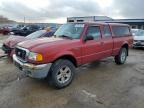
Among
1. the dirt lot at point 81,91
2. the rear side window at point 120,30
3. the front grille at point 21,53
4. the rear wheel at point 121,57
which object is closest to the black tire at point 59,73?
the dirt lot at point 81,91

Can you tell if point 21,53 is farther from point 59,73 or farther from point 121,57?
point 121,57

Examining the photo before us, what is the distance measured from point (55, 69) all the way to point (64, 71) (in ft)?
1.39

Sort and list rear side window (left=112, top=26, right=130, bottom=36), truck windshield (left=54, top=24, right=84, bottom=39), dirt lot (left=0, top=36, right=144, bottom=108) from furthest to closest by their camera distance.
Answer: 1. rear side window (left=112, top=26, right=130, bottom=36)
2. truck windshield (left=54, top=24, right=84, bottom=39)
3. dirt lot (left=0, top=36, right=144, bottom=108)

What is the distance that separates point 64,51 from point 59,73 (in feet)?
2.10

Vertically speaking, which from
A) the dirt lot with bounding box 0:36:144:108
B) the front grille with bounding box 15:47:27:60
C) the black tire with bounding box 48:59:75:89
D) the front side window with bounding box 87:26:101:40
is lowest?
the dirt lot with bounding box 0:36:144:108

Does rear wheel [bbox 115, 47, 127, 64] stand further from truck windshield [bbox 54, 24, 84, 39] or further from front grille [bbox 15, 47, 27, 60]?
front grille [bbox 15, 47, 27, 60]

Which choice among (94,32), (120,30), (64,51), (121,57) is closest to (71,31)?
(94,32)

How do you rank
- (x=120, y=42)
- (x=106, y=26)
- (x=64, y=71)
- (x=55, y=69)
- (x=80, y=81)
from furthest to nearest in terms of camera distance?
(x=120, y=42)
(x=106, y=26)
(x=80, y=81)
(x=64, y=71)
(x=55, y=69)

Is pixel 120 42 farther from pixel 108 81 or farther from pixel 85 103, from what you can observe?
pixel 85 103

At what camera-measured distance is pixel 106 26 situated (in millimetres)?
7035

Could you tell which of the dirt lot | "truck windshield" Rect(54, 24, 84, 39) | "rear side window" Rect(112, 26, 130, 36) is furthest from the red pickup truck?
the dirt lot

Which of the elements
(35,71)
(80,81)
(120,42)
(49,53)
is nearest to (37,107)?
(35,71)

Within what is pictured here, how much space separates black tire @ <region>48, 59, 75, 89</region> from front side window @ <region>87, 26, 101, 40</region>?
4.31 feet

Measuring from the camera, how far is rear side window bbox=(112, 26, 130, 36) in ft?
24.8
